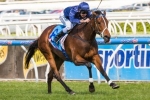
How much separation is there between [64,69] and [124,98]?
381 centimetres

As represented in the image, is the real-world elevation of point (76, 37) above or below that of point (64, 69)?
above

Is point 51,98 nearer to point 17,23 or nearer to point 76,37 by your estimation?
point 76,37

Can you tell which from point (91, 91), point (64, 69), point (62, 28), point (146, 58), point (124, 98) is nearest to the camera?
point (124, 98)

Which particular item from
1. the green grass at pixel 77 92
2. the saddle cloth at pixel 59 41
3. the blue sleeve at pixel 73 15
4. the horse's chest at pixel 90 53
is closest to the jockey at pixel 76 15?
the blue sleeve at pixel 73 15

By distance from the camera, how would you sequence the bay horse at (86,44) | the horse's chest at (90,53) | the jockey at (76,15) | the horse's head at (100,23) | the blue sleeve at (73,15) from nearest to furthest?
the horse's head at (100,23) < the bay horse at (86,44) < the horse's chest at (90,53) < the jockey at (76,15) < the blue sleeve at (73,15)

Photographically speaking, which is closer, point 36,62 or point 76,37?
point 76,37

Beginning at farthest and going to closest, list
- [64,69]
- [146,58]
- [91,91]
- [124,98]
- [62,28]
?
[64,69], [146,58], [62,28], [91,91], [124,98]

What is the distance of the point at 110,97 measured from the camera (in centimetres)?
754

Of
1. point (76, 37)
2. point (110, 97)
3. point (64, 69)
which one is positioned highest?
point (76, 37)

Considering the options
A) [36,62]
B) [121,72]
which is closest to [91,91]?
[121,72]

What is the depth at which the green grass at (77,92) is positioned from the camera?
7.61 metres

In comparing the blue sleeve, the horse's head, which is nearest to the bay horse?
the horse's head

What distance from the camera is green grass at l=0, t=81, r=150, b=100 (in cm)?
761

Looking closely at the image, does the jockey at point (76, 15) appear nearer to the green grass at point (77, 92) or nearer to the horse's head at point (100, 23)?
the horse's head at point (100, 23)
